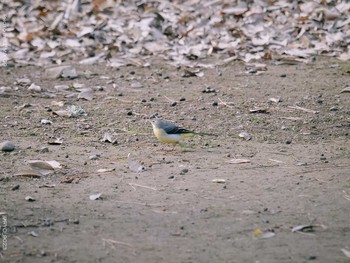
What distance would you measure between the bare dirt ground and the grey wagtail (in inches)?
4.0

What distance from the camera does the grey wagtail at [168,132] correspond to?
601 centimetres

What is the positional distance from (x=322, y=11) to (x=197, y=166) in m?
5.27

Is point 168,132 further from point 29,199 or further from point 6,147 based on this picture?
point 29,199

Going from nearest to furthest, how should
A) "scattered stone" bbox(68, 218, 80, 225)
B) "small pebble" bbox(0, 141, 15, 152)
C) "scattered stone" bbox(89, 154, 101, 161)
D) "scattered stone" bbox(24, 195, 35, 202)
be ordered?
1. "scattered stone" bbox(68, 218, 80, 225)
2. "scattered stone" bbox(24, 195, 35, 202)
3. "scattered stone" bbox(89, 154, 101, 161)
4. "small pebble" bbox(0, 141, 15, 152)

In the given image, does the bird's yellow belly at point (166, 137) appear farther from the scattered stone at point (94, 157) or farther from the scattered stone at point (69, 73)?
the scattered stone at point (69, 73)

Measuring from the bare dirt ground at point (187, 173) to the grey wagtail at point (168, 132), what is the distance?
4.0 inches

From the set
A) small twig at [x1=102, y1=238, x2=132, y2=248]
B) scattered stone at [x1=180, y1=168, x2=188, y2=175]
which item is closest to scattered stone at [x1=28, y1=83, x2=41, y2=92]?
scattered stone at [x1=180, y1=168, x2=188, y2=175]

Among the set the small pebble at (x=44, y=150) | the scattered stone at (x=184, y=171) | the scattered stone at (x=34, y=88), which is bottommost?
the scattered stone at (x=34, y=88)

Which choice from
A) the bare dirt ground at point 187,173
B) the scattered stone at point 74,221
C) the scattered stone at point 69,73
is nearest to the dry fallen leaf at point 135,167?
the bare dirt ground at point 187,173

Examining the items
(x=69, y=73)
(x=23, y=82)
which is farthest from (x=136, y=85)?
(x=23, y=82)

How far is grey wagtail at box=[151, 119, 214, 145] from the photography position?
19.7ft

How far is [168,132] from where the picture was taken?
601cm

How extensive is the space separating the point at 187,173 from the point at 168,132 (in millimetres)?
714

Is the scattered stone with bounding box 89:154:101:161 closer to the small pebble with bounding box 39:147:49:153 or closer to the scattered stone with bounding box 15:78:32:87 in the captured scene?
the small pebble with bounding box 39:147:49:153
